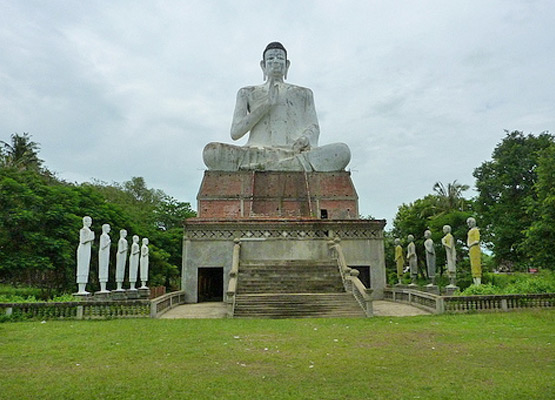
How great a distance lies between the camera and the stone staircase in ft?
43.0

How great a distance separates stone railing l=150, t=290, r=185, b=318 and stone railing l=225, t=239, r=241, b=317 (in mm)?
1905

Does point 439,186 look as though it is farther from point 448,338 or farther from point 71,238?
point 448,338

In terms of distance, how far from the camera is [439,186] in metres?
39.7

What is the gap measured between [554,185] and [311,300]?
1429cm

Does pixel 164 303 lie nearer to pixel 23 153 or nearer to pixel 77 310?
pixel 77 310

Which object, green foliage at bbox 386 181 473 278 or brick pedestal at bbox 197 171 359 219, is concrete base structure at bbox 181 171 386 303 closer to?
brick pedestal at bbox 197 171 359 219

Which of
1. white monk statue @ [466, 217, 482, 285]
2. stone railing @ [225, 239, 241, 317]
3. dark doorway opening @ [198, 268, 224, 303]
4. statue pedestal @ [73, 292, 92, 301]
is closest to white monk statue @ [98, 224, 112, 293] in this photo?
statue pedestal @ [73, 292, 92, 301]

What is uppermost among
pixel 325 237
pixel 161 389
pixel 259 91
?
pixel 259 91

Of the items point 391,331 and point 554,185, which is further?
point 554,185

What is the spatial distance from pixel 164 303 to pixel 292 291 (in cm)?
409

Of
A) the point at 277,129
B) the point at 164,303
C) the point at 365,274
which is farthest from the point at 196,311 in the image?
the point at 277,129

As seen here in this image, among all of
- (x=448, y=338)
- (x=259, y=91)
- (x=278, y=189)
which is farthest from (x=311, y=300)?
(x=259, y=91)

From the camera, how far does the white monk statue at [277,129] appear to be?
79.3ft

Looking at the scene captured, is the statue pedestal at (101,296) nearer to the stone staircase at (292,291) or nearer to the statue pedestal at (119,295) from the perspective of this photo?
the statue pedestal at (119,295)
